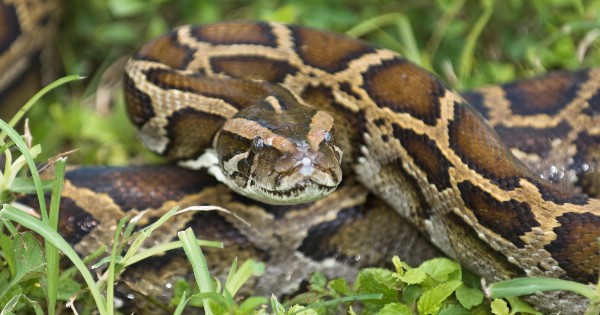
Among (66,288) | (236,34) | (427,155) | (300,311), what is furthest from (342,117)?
(66,288)

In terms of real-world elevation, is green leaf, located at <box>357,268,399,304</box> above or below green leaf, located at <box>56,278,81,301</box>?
above

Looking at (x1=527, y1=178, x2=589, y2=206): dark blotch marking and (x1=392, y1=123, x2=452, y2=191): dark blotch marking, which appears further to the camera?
(x1=392, y1=123, x2=452, y2=191): dark blotch marking

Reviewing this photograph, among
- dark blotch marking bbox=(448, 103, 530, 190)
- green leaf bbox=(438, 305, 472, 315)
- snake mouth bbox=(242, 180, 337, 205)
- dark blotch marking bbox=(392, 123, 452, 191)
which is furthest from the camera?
dark blotch marking bbox=(392, 123, 452, 191)

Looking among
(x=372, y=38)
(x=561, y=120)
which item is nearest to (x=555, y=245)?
(x=561, y=120)

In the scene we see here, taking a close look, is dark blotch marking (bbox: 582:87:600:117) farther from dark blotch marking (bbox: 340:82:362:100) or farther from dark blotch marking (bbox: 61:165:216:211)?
dark blotch marking (bbox: 61:165:216:211)

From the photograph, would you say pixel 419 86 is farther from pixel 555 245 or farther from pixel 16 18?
pixel 16 18

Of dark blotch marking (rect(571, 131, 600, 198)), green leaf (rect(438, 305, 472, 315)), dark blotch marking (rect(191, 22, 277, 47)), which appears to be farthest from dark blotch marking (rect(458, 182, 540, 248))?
dark blotch marking (rect(191, 22, 277, 47))

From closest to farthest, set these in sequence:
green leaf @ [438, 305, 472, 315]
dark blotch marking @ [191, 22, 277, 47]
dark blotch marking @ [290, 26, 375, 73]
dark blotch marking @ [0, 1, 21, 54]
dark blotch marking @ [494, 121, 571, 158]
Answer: green leaf @ [438, 305, 472, 315], dark blotch marking @ [290, 26, 375, 73], dark blotch marking @ [494, 121, 571, 158], dark blotch marking @ [191, 22, 277, 47], dark blotch marking @ [0, 1, 21, 54]

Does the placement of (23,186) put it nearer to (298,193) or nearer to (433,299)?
(298,193)
